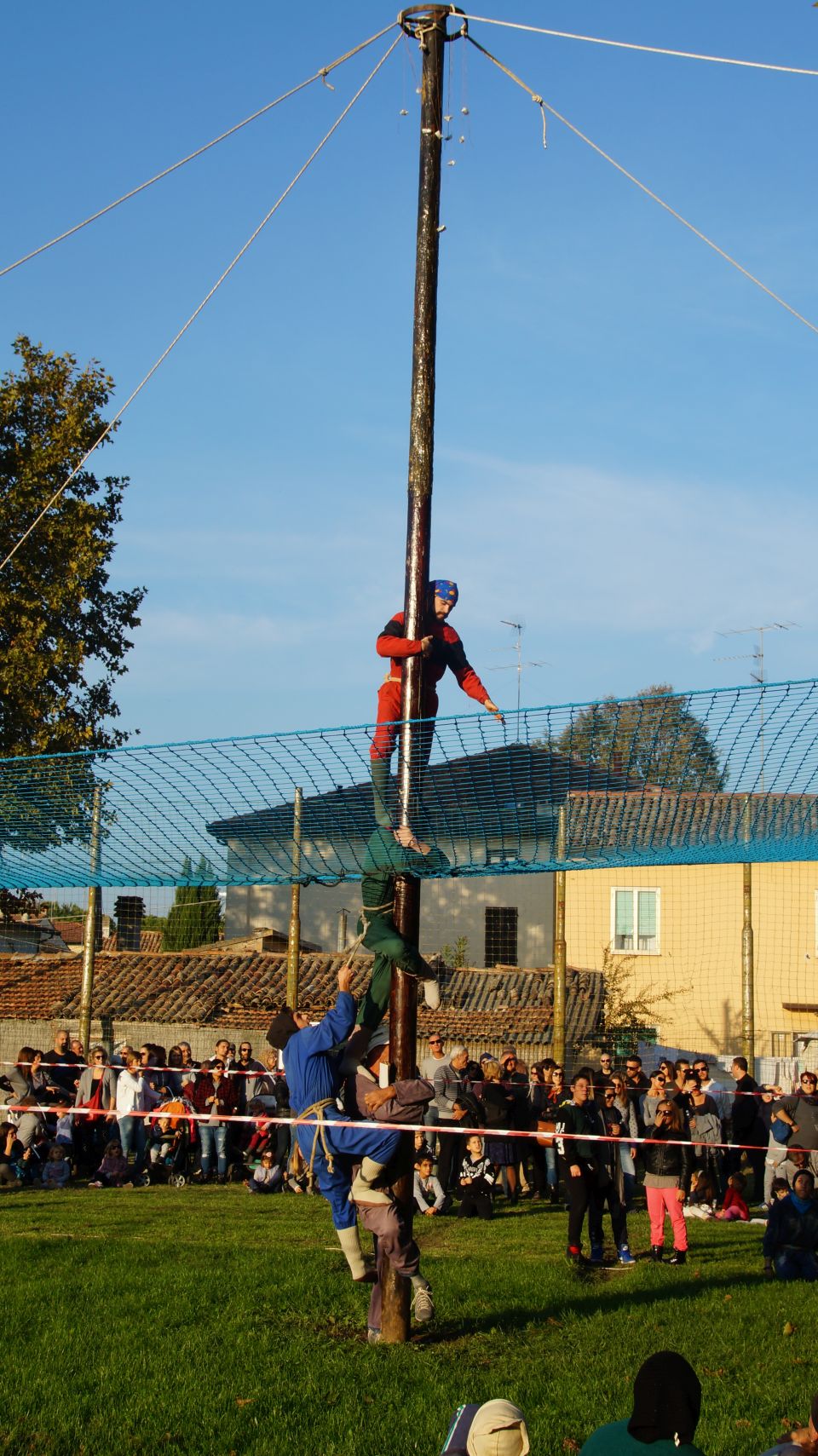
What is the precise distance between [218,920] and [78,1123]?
2416 centimetres

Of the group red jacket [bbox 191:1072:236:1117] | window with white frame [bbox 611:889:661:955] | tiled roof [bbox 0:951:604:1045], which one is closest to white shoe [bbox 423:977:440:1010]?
red jacket [bbox 191:1072:236:1117]

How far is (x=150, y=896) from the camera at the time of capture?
64.3ft

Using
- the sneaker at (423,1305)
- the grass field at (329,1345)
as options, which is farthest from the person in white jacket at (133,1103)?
the sneaker at (423,1305)

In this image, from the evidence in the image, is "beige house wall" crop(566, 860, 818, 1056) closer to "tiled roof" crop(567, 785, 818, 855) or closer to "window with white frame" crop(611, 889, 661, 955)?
"window with white frame" crop(611, 889, 661, 955)

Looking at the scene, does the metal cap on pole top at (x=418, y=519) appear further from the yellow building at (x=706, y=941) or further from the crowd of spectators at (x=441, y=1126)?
the yellow building at (x=706, y=941)

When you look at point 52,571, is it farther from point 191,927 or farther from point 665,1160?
point 191,927

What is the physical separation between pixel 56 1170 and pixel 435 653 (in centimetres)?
1052

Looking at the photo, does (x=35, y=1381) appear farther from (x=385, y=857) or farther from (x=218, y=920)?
(x=218, y=920)

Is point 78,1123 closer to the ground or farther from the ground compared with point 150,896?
closer to the ground

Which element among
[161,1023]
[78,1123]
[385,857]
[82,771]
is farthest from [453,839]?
[161,1023]

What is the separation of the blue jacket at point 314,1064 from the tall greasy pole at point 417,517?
0.65 meters

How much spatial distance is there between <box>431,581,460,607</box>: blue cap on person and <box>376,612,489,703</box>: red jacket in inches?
5.4

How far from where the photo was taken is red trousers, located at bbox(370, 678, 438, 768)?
328 inches

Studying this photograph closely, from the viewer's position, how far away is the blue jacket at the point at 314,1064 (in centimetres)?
899
